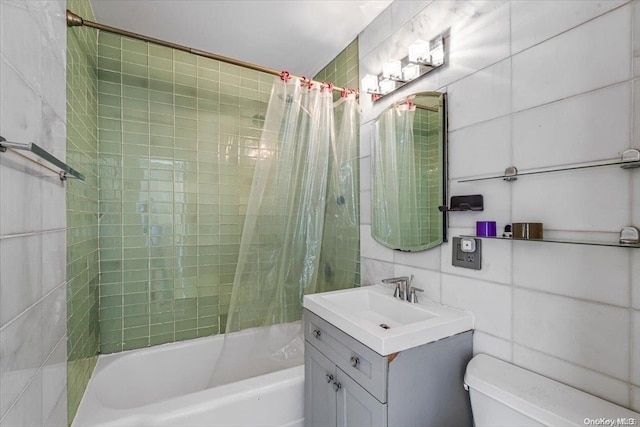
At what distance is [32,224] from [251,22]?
164cm

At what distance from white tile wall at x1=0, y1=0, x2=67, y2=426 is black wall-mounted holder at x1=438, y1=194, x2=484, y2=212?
1.45 m

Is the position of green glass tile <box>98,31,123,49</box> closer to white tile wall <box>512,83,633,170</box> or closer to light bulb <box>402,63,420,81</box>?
light bulb <box>402,63,420,81</box>

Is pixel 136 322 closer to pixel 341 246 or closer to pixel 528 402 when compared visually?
pixel 341 246

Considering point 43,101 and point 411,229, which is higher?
point 43,101

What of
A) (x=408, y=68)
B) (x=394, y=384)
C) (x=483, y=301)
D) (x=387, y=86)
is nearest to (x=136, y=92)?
(x=387, y=86)

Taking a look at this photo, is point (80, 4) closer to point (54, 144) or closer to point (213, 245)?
point (54, 144)

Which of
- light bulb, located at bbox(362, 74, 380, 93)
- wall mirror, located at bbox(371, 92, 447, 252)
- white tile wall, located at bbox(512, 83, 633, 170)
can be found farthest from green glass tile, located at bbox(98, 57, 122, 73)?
white tile wall, located at bbox(512, 83, 633, 170)

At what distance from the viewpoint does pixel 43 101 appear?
0.88m

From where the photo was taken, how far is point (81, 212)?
4.62ft

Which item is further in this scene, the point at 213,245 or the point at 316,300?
the point at 213,245

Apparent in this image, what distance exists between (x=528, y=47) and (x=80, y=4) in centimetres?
207

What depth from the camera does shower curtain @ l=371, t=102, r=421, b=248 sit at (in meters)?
1.52

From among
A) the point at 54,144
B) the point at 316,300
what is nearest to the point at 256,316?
the point at 316,300

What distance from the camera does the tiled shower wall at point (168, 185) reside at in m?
1.89
